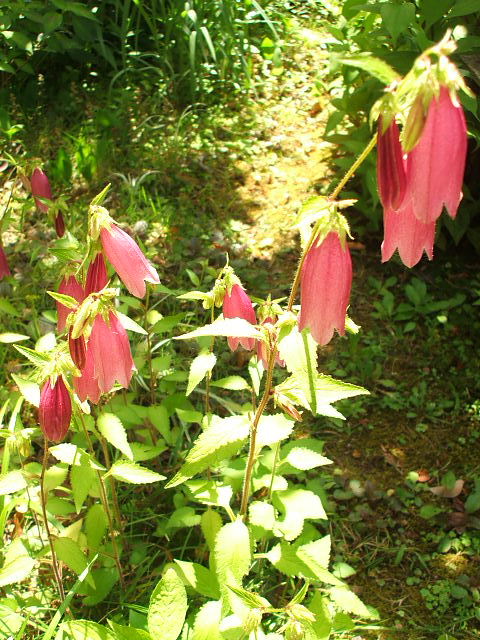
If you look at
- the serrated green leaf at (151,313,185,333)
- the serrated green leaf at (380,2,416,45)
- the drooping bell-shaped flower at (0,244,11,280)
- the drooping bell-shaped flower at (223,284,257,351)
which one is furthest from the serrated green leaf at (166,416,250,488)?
the serrated green leaf at (380,2,416,45)

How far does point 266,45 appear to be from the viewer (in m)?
4.62

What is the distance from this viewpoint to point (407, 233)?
1237mm

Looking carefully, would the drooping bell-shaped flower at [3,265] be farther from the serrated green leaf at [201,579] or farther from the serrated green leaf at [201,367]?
the serrated green leaf at [201,579]

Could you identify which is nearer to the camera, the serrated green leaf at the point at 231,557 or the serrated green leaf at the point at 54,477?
the serrated green leaf at the point at 231,557

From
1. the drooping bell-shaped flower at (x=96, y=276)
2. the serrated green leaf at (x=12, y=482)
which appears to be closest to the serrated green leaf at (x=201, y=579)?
the serrated green leaf at (x=12, y=482)

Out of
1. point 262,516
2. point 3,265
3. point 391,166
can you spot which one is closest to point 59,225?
point 3,265

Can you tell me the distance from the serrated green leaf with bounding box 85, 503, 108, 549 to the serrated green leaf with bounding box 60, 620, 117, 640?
1.07 ft

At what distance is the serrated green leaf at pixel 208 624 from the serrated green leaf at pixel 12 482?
0.55 m

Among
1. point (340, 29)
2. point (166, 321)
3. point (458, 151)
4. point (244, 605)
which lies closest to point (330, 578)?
point (244, 605)

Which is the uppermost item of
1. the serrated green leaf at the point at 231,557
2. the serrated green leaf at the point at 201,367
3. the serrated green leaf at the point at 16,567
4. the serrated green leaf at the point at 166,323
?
the serrated green leaf at the point at 201,367

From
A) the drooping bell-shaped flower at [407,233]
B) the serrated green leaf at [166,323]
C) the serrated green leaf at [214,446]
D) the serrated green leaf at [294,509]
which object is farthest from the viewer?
the serrated green leaf at [166,323]

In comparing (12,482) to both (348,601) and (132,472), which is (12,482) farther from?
(348,601)

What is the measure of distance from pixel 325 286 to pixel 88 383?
0.62m

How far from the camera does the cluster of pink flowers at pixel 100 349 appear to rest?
1455 mm
